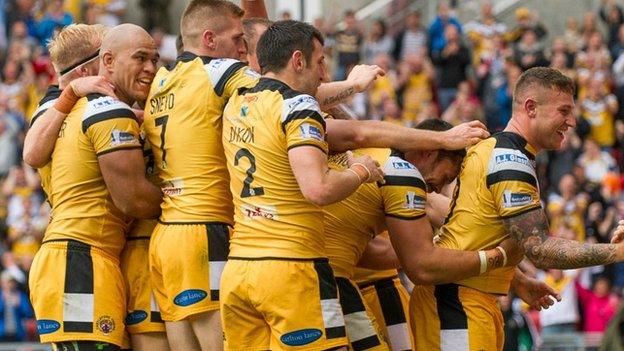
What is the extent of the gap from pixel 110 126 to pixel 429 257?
222 cm

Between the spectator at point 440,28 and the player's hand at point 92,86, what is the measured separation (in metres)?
17.7

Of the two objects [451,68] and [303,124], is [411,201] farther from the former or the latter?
[451,68]

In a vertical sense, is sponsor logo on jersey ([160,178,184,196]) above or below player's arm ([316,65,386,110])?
below

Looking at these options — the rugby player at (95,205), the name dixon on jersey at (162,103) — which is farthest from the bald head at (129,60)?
the name dixon on jersey at (162,103)

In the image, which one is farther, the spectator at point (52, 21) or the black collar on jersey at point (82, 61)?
the spectator at point (52, 21)

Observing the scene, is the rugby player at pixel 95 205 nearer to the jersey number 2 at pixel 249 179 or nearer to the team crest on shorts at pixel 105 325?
the team crest on shorts at pixel 105 325

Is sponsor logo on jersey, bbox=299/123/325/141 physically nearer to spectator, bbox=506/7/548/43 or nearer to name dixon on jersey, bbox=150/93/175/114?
name dixon on jersey, bbox=150/93/175/114

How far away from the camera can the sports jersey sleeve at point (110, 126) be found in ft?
30.9

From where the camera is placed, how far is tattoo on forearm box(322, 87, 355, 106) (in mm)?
9852

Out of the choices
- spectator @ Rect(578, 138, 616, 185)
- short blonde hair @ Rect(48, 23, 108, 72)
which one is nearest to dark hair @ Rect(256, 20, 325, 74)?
short blonde hair @ Rect(48, 23, 108, 72)

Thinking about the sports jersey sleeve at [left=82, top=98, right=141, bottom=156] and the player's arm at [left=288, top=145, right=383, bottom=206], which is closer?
the player's arm at [left=288, top=145, right=383, bottom=206]

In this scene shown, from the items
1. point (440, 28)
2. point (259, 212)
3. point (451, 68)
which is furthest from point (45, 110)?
point (440, 28)

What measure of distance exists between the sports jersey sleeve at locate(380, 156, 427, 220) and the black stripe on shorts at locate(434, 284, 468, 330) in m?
0.60

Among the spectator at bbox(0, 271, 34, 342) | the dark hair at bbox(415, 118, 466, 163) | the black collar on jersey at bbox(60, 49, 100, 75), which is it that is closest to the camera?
the dark hair at bbox(415, 118, 466, 163)
